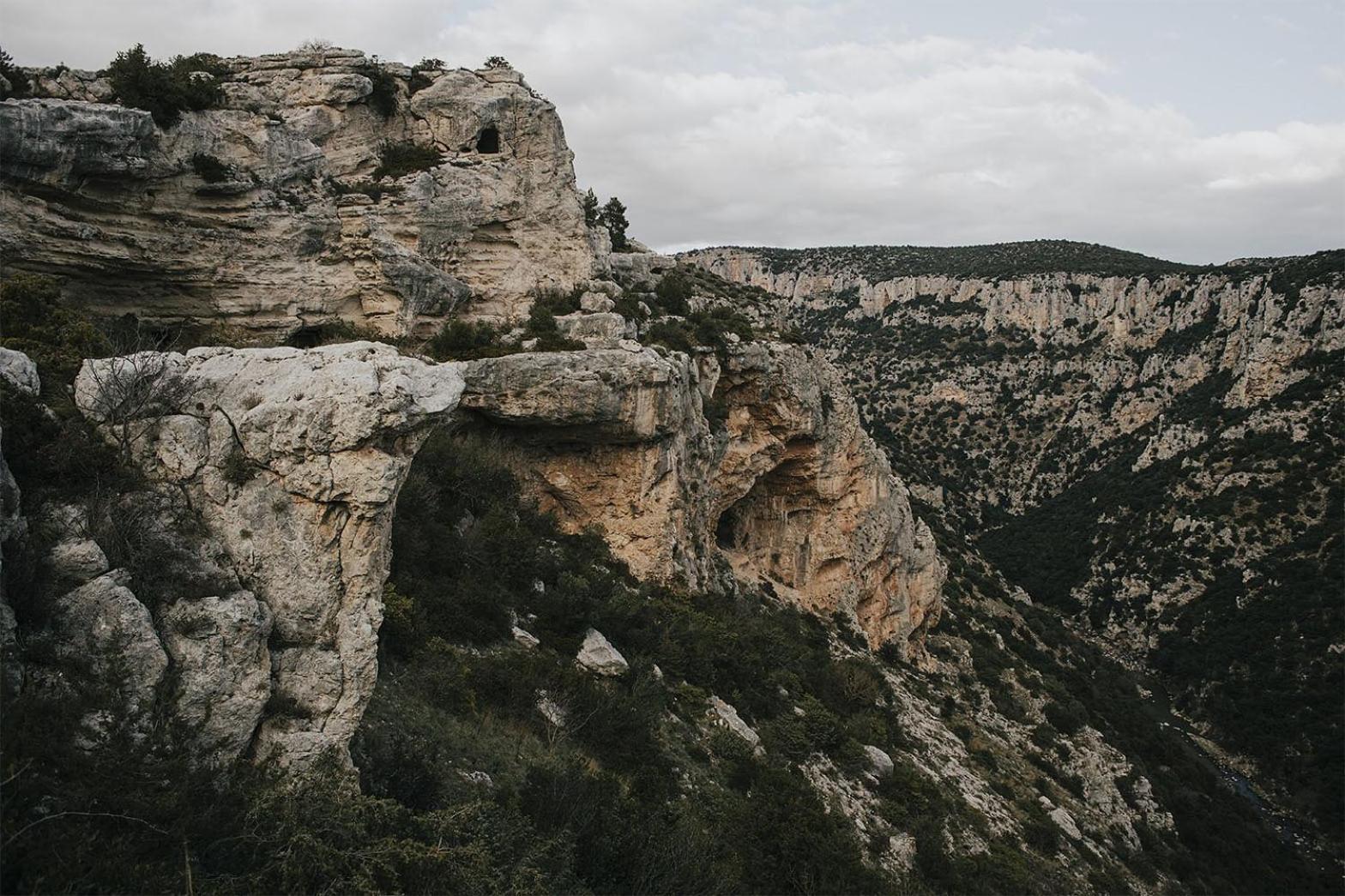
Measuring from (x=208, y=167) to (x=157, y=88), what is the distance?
1.85m

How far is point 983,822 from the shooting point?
16.0 meters

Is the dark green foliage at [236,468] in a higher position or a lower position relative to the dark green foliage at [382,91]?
lower

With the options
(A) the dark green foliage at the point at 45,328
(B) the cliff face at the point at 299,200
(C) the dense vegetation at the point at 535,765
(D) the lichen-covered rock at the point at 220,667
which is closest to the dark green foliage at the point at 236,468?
(C) the dense vegetation at the point at 535,765

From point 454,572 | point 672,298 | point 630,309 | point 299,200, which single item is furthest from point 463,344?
point 672,298

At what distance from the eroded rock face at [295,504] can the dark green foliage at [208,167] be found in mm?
11374

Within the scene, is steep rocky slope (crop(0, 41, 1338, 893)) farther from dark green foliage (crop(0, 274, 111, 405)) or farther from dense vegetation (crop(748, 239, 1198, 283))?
dense vegetation (crop(748, 239, 1198, 283))

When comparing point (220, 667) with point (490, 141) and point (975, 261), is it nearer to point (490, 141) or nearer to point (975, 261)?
point (490, 141)

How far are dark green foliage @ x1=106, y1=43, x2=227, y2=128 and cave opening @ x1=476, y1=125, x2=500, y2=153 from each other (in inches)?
266

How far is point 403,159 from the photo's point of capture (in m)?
20.7

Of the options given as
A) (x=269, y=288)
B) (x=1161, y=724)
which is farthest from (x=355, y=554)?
(x=1161, y=724)

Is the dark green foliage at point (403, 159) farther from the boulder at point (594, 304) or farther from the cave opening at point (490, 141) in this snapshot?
the boulder at point (594, 304)

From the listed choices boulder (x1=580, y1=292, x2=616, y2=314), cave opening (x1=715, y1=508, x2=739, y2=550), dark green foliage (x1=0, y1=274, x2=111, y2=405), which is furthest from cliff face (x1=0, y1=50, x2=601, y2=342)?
cave opening (x1=715, y1=508, x2=739, y2=550)

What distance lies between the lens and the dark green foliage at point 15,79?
47.4 ft

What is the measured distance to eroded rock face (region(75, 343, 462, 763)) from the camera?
615 cm
